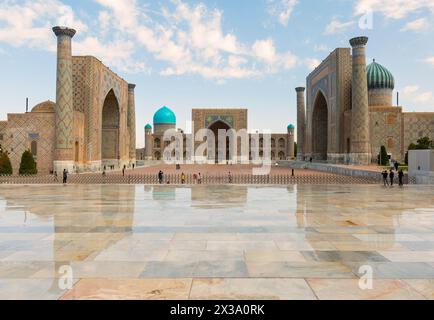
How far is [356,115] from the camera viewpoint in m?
30.8

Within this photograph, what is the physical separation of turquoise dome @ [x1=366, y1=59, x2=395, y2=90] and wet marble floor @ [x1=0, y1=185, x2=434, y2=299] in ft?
119

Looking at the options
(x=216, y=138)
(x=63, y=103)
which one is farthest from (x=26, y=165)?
(x=216, y=138)

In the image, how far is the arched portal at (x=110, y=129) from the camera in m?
33.6

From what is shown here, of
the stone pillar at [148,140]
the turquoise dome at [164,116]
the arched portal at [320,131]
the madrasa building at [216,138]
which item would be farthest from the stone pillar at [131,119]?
the turquoise dome at [164,116]

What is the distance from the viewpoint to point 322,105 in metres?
42.8

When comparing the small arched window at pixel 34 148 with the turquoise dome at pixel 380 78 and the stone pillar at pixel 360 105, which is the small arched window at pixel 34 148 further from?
the turquoise dome at pixel 380 78

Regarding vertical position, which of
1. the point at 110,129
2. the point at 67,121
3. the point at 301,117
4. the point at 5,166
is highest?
the point at 301,117

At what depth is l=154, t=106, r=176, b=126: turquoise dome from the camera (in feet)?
220

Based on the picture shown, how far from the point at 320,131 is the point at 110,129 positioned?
23293mm

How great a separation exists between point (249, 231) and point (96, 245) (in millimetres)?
2418

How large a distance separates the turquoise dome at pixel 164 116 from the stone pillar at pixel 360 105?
1621 inches

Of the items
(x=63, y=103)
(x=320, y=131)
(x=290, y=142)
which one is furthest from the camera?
(x=290, y=142)

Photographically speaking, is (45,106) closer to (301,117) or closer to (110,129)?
(110,129)

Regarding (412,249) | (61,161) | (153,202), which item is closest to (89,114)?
(61,161)
